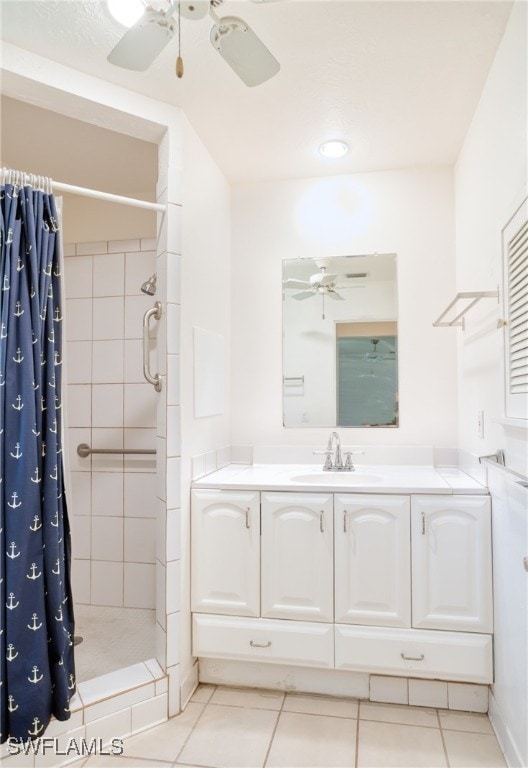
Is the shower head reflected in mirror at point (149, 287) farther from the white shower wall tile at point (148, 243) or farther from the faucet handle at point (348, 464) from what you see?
the faucet handle at point (348, 464)

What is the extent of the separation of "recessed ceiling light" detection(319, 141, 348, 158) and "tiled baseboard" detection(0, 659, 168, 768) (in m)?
2.41

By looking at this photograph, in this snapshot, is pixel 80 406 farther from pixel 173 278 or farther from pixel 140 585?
pixel 173 278

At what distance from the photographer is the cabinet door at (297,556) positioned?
195 cm

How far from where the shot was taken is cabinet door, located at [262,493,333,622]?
1.95 meters

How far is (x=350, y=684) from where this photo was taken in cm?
200

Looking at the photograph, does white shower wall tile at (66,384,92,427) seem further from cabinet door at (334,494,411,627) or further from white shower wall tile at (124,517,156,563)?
cabinet door at (334,494,411,627)

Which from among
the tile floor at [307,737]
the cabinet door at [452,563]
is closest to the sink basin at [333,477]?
the cabinet door at [452,563]

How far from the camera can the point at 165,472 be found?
1930mm

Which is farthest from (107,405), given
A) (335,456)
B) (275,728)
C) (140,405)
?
(275,728)

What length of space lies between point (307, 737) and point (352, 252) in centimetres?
220

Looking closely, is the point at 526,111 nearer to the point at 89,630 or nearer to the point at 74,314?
the point at 74,314

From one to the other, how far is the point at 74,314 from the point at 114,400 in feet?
1.84

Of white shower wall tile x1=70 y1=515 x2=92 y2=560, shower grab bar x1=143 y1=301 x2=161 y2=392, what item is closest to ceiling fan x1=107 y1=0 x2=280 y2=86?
shower grab bar x1=143 y1=301 x2=161 y2=392

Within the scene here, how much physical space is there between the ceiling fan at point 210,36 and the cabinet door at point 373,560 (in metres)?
1.51
